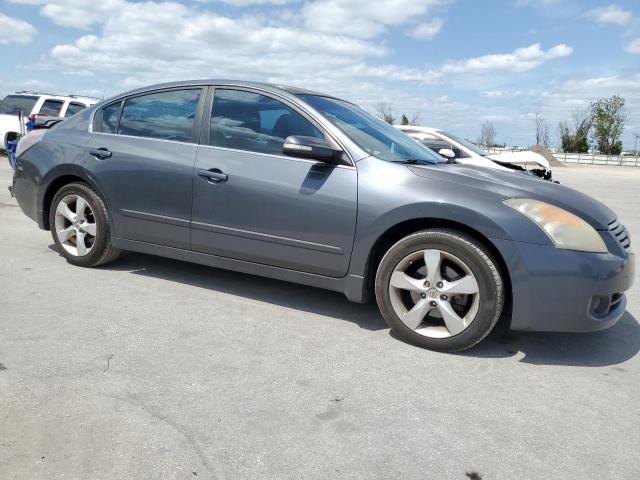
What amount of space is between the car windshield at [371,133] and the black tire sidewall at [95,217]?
1951 millimetres

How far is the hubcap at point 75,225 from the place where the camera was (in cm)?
476

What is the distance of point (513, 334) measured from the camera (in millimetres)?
3820

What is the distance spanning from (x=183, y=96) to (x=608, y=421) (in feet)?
11.8

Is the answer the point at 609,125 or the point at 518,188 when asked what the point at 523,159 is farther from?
the point at 609,125

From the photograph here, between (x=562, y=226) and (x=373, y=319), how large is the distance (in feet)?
4.69

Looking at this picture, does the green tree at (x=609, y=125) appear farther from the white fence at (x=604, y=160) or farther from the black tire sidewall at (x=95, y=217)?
the black tire sidewall at (x=95, y=217)

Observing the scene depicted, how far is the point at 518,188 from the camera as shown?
3.43 m

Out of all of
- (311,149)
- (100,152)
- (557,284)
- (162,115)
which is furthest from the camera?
(100,152)

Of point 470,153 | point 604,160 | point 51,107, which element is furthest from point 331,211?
point 604,160

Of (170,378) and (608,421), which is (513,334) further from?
(170,378)

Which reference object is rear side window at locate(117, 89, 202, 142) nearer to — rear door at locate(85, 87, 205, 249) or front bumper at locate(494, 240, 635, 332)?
rear door at locate(85, 87, 205, 249)

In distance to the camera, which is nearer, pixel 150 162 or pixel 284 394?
pixel 284 394

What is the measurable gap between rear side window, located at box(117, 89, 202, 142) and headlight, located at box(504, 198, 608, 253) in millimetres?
2442

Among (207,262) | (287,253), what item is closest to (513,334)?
(287,253)
